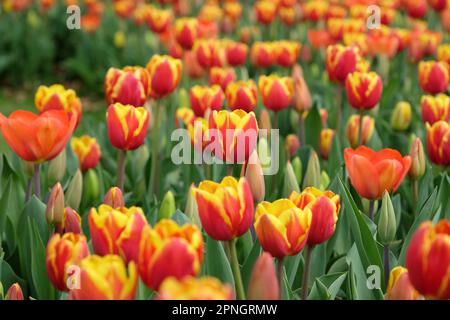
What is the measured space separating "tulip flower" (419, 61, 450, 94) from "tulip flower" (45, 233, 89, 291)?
2.15 m

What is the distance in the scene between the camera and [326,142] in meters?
3.38

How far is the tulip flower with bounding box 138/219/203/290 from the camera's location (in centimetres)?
138

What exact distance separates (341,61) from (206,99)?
2.04ft

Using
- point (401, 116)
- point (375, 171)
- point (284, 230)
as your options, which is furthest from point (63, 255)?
point (401, 116)

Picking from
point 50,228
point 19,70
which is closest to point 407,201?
point 50,228

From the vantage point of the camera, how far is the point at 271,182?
297cm

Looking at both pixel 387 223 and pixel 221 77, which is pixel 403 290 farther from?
pixel 221 77

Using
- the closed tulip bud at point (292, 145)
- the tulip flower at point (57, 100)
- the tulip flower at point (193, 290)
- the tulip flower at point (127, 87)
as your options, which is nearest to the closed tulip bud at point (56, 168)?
the tulip flower at point (57, 100)

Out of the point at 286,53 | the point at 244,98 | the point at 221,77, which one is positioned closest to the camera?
the point at 244,98

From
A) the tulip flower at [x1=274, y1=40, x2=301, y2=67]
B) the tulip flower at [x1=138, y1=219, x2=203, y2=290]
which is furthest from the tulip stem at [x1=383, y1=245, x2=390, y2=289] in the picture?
the tulip flower at [x1=274, y1=40, x2=301, y2=67]

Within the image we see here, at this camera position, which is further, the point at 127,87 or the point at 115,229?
the point at 127,87

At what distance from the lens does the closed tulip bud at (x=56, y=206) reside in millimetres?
2250

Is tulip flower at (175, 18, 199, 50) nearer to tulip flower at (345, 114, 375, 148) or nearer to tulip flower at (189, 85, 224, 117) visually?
tulip flower at (189, 85, 224, 117)
